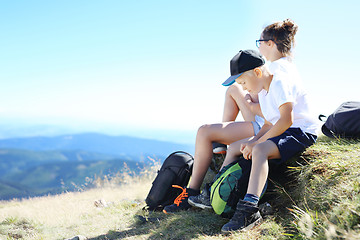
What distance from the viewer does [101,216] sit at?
4836 mm

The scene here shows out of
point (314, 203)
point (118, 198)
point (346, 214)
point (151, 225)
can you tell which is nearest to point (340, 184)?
point (314, 203)

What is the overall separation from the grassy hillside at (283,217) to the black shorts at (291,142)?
0.17 metres

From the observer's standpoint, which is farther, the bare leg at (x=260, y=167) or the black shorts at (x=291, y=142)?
the black shorts at (x=291, y=142)

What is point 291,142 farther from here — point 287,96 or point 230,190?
point 230,190

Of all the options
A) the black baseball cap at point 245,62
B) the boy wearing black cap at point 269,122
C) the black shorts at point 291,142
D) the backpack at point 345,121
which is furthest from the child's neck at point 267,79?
the backpack at point 345,121

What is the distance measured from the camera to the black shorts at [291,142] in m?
3.07

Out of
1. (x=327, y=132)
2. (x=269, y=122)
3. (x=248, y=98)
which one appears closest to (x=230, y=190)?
(x=269, y=122)

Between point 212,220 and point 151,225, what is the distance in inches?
32.4

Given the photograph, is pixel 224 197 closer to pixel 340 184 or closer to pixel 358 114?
pixel 340 184

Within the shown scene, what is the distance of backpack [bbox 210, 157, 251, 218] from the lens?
10.8 ft

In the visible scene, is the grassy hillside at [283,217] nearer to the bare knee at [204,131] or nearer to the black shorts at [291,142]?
the black shorts at [291,142]

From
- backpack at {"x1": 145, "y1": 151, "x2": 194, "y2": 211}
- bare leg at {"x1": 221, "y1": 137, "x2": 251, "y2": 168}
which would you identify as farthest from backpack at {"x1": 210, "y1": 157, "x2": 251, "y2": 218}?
backpack at {"x1": 145, "y1": 151, "x2": 194, "y2": 211}

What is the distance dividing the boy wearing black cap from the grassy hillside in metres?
0.20

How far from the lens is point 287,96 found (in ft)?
9.46
